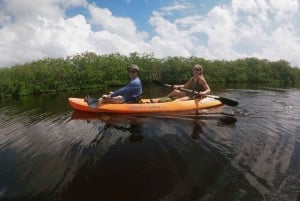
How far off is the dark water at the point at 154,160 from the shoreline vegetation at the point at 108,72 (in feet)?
115

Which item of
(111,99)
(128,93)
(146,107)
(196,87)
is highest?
(196,87)

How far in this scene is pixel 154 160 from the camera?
6531 mm

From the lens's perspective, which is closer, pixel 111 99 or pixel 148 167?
pixel 148 167

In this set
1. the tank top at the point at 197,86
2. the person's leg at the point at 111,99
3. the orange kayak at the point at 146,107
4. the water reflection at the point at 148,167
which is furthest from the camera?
the tank top at the point at 197,86

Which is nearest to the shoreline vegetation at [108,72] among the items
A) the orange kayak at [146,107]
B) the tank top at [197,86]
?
the orange kayak at [146,107]

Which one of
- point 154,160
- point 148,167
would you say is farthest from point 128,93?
point 148,167

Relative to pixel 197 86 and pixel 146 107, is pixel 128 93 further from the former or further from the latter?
pixel 197 86

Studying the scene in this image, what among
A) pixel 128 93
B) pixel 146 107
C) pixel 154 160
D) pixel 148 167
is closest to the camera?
pixel 148 167

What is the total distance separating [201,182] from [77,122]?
691 centimetres

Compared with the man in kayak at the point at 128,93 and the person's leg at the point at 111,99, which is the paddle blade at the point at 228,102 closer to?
the man in kayak at the point at 128,93

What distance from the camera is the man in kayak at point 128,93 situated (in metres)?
11.6

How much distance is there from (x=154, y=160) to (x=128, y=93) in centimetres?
570

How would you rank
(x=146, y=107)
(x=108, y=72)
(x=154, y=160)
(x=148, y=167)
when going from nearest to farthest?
(x=148, y=167), (x=154, y=160), (x=146, y=107), (x=108, y=72)

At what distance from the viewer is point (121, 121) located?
10.6 metres
